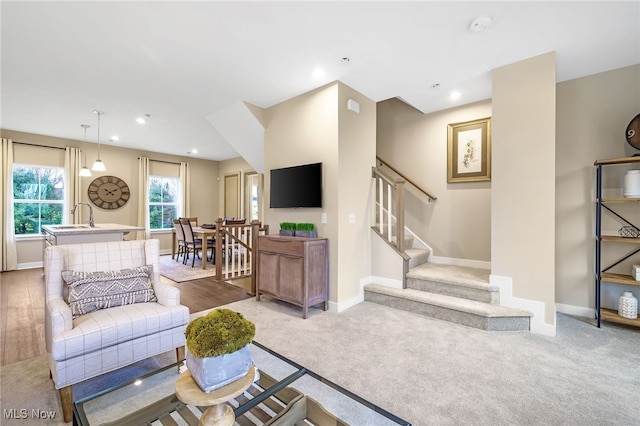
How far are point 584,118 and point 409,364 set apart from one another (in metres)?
3.35

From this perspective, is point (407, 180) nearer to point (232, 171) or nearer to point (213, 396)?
point (213, 396)

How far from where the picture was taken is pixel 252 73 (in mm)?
3213

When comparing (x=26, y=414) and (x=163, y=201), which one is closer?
(x=26, y=414)

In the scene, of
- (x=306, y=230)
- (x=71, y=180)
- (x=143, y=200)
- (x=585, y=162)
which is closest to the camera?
(x=585, y=162)

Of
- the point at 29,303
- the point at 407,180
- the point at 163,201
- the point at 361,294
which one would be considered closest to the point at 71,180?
the point at 163,201

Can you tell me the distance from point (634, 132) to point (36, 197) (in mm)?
9570

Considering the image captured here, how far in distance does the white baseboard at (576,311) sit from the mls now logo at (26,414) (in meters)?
4.66

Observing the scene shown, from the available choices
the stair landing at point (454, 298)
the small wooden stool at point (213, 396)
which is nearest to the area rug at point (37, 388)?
the small wooden stool at point (213, 396)

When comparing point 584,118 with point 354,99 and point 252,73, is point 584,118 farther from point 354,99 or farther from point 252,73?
point 252,73

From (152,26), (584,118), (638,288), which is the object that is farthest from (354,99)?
(638,288)

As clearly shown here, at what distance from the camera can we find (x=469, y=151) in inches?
161

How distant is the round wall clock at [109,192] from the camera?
6.57m

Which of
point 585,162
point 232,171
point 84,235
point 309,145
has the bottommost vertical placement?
point 84,235

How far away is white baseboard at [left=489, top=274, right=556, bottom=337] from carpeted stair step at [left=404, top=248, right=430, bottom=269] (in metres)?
1.04
